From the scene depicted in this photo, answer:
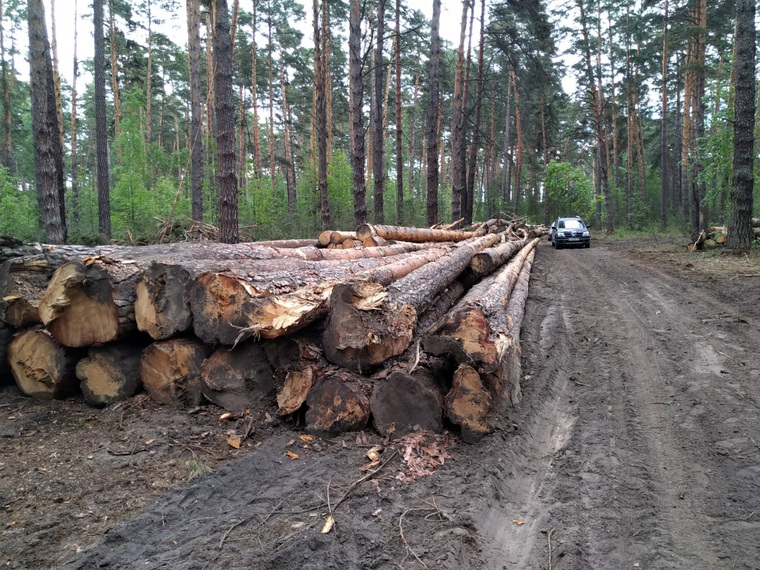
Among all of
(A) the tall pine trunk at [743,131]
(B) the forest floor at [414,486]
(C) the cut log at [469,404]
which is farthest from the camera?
(A) the tall pine trunk at [743,131]

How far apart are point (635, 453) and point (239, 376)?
135 inches

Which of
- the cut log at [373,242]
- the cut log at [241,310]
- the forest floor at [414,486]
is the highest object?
Answer: the cut log at [373,242]

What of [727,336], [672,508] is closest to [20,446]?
[672,508]

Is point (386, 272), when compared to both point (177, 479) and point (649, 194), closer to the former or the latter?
point (177, 479)

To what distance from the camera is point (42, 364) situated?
421 centimetres

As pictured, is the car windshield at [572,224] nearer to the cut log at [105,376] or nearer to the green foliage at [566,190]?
the green foliage at [566,190]

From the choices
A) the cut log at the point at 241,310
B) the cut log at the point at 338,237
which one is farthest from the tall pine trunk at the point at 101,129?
the cut log at the point at 241,310

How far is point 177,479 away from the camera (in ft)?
10.3

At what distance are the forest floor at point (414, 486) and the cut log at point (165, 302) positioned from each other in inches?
Result: 30.9

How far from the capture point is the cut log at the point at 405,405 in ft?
12.0

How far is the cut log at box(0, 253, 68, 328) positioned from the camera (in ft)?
13.7

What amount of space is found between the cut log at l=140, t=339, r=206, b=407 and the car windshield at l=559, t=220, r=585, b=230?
2005 cm

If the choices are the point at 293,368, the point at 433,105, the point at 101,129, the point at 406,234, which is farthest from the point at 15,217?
the point at 293,368

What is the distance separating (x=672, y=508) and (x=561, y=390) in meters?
2.00
